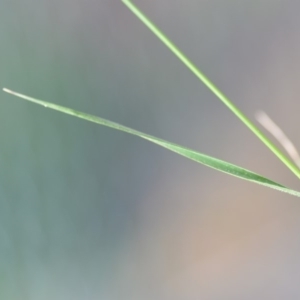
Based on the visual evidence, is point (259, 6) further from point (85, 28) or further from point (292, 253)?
point (292, 253)

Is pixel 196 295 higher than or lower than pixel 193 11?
lower

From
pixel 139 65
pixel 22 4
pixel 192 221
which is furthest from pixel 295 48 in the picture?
pixel 22 4

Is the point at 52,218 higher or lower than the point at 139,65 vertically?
lower

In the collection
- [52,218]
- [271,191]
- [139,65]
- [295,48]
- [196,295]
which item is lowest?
[196,295]

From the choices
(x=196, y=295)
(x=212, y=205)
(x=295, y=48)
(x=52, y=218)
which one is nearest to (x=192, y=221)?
(x=212, y=205)

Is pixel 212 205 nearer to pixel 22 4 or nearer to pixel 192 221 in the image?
pixel 192 221

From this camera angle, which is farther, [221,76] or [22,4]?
[221,76]
